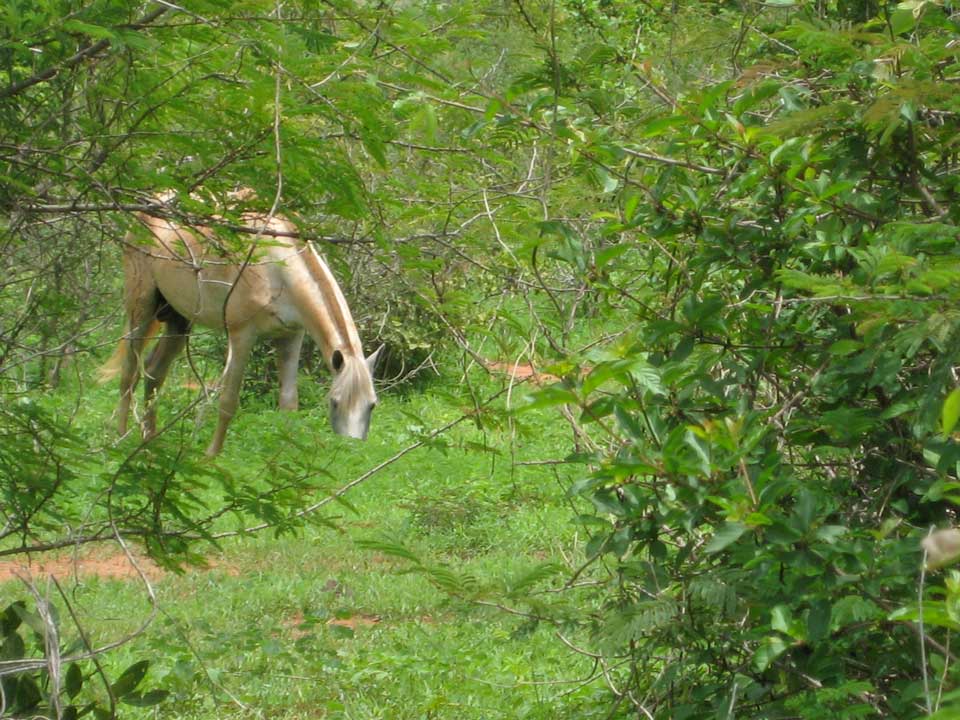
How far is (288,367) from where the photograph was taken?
438 inches

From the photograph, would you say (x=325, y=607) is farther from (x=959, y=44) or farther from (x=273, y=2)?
(x=959, y=44)

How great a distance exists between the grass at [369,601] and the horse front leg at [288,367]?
384 millimetres

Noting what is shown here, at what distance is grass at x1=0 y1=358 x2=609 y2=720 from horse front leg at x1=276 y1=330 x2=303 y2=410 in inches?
15.1

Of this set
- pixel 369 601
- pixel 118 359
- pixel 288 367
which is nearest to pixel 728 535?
pixel 369 601

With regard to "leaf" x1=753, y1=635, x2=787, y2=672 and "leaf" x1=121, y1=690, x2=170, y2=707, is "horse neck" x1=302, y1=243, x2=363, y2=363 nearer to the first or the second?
"leaf" x1=121, y1=690, x2=170, y2=707

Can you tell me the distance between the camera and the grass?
4.53 m

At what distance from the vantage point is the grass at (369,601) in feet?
14.9

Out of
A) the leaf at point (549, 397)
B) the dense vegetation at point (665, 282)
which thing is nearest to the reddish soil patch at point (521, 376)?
the dense vegetation at point (665, 282)

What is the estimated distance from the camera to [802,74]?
3.75 m

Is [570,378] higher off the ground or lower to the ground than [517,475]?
higher

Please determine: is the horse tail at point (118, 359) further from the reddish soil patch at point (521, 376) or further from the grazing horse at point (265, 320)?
the reddish soil patch at point (521, 376)

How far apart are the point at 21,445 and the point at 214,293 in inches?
270

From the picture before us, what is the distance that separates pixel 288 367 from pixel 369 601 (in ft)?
13.4

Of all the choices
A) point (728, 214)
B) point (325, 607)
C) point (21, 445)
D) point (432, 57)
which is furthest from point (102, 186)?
point (325, 607)
